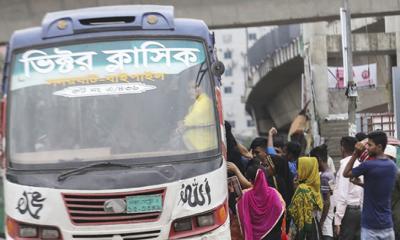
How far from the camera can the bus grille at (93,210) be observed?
590cm

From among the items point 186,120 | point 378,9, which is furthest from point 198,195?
point 378,9

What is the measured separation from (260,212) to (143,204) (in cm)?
200

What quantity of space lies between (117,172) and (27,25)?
12.1 meters

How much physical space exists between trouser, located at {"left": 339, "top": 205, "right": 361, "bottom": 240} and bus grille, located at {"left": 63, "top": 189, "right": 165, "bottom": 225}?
10.7ft

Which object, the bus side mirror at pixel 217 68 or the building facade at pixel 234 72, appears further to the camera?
the building facade at pixel 234 72

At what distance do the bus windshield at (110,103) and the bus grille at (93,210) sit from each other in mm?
413

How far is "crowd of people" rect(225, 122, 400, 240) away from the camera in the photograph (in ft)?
22.0

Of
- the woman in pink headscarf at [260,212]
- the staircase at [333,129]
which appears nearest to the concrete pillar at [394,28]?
the staircase at [333,129]

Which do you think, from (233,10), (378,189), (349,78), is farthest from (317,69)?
(378,189)

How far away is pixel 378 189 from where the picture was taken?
6.67 meters

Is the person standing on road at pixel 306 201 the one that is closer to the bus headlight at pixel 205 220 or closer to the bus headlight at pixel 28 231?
the bus headlight at pixel 205 220

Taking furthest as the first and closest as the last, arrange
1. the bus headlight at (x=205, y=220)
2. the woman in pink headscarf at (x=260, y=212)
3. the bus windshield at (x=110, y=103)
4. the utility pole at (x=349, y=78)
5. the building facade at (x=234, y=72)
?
the building facade at (x=234, y=72) < the utility pole at (x=349, y=78) < the woman in pink headscarf at (x=260, y=212) < the bus windshield at (x=110, y=103) < the bus headlight at (x=205, y=220)

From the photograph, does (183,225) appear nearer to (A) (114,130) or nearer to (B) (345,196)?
(A) (114,130)

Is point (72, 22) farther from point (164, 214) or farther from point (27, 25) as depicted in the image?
point (27, 25)
